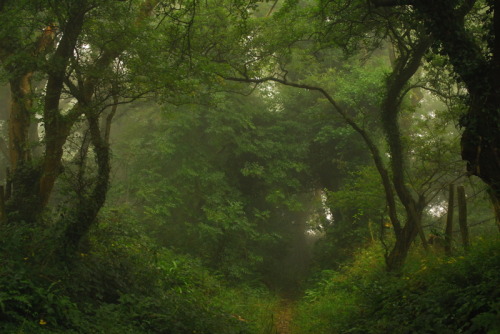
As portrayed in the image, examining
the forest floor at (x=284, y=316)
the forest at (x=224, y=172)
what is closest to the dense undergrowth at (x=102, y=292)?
the forest at (x=224, y=172)

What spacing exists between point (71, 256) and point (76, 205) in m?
1.02

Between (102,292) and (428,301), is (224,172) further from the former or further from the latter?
(428,301)

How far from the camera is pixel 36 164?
29.1ft

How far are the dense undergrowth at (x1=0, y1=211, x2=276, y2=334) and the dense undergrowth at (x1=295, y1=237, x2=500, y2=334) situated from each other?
1.60 metres

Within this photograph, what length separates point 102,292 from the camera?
22.3 ft

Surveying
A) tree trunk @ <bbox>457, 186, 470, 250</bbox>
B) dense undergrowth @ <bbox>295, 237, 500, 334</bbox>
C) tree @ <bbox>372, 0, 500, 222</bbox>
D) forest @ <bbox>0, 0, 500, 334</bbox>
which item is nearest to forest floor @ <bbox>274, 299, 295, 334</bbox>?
forest @ <bbox>0, 0, 500, 334</bbox>

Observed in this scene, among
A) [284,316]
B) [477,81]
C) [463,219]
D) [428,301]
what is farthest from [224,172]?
[477,81]

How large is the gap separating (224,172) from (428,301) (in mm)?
10916

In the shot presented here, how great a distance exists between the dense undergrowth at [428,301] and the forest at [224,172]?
39mm

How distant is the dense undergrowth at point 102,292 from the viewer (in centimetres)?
516

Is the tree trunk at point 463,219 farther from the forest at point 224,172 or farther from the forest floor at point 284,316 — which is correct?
the forest floor at point 284,316

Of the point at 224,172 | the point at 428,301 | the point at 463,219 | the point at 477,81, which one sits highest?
the point at 224,172

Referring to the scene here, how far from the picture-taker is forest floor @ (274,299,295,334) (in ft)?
30.8

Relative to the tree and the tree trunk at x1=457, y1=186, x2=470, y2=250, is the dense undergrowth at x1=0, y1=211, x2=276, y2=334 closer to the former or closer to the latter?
the tree trunk at x1=457, y1=186, x2=470, y2=250
